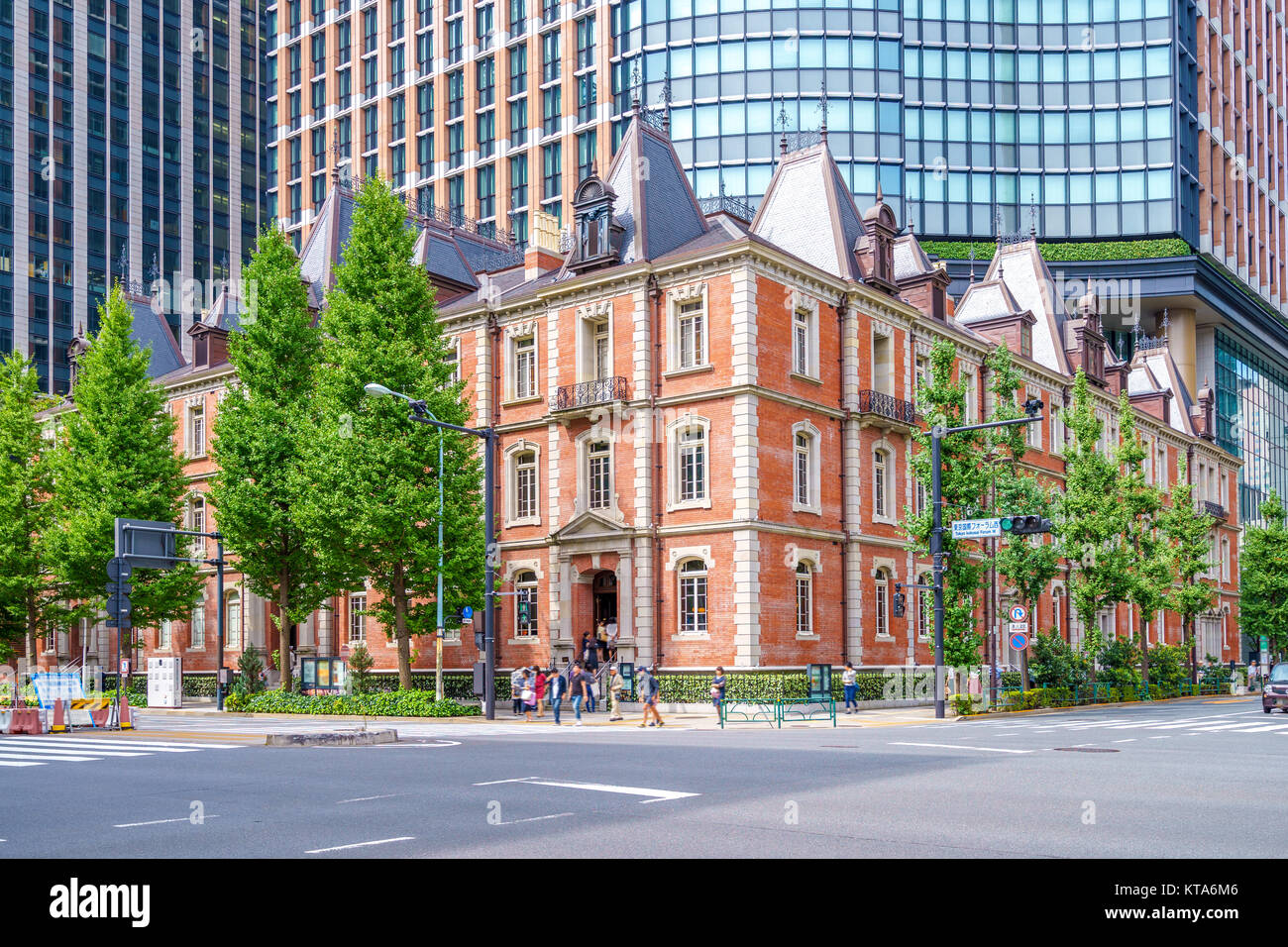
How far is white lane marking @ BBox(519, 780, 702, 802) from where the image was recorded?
14.1m

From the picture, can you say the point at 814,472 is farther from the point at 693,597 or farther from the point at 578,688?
the point at 578,688

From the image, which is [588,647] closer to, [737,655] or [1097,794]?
[737,655]

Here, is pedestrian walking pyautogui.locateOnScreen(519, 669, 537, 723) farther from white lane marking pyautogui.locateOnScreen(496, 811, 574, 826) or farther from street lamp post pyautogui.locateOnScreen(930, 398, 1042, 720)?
white lane marking pyautogui.locateOnScreen(496, 811, 574, 826)

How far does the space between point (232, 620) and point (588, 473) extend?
19505 mm

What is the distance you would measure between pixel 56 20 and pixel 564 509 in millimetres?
80287

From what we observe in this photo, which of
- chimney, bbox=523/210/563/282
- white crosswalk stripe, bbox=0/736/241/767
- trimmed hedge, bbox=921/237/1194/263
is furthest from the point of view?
trimmed hedge, bbox=921/237/1194/263

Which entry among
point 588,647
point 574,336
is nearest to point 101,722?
point 588,647

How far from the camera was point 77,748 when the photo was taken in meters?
23.6

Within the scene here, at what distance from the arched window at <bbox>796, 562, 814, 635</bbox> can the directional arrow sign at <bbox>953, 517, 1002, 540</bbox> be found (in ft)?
20.4

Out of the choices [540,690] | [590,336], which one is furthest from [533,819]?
[590,336]

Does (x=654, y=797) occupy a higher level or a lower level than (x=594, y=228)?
lower

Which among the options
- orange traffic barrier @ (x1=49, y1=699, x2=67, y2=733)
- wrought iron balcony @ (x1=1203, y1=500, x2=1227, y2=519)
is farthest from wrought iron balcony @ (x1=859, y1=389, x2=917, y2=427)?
wrought iron balcony @ (x1=1203, y1=500, x2=1227, y2=519)

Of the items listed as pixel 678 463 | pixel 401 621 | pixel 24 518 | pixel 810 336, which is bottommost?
pixel 401 621

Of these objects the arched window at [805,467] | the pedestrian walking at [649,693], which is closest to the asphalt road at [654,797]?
the pedestrian walking at [649,693]
